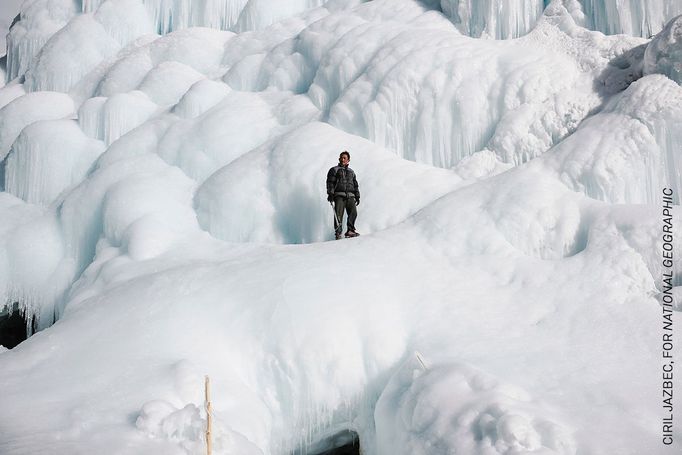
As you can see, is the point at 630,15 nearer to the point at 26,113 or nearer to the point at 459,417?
the point at 459,417

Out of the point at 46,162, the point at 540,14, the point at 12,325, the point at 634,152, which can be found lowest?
the point at 12,325

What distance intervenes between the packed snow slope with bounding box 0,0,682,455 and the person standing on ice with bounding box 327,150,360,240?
0.38m

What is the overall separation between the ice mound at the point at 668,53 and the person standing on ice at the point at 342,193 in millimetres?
4027

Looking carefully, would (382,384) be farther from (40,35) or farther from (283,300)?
(40,35)

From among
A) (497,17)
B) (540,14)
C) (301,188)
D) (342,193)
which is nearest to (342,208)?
(342,193)

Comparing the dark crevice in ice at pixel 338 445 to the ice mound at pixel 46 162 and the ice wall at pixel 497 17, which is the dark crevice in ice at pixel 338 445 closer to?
the ice wall at pixel 497 17

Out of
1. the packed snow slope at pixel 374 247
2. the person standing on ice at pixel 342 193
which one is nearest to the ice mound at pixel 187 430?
the packed snow slope at pixel 374 247

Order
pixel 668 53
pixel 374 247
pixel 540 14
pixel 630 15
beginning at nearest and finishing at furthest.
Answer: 1. pixel 374 247
2. pixel 668 53
3. pixel 630 15
4. pixel 540 14

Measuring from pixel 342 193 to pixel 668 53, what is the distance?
4.34m

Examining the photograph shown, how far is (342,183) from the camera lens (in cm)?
741

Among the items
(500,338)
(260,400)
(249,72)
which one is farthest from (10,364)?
(249,72)

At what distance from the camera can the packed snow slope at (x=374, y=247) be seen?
416 centimetres

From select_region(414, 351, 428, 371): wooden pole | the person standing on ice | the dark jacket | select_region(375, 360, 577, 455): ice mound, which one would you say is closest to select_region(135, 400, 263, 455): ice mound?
select_region(375, 360, 577, 455): ice mound

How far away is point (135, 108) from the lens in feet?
39.8
